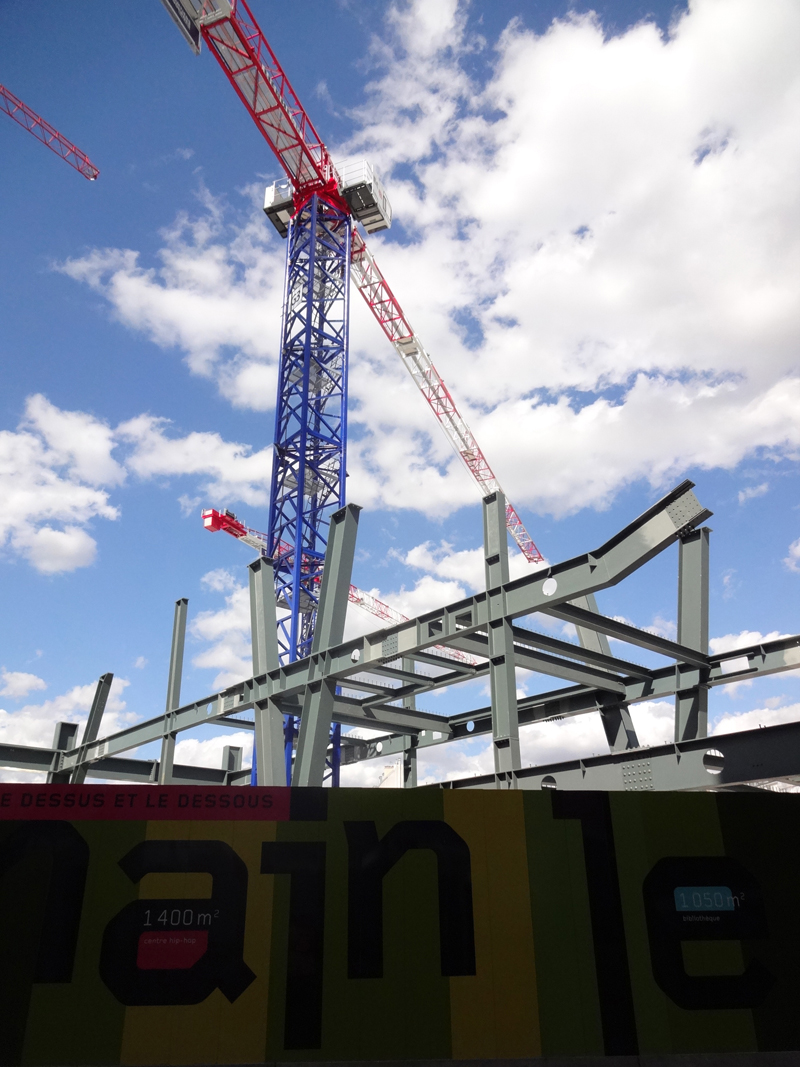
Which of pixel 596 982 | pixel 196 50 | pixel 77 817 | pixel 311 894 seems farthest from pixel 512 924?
pixel 196 50

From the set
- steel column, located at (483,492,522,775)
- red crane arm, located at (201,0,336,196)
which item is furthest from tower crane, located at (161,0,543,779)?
steel column, located at (483,492,522,775)

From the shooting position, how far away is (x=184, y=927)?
6348 mm

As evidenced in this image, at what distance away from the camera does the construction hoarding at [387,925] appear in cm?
614

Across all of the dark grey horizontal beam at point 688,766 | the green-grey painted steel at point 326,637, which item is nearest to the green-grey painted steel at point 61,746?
the green-grey painted steel at point 326,637

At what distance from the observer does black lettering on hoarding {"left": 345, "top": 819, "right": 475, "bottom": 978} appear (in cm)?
640

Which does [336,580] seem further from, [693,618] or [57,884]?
[57,884]

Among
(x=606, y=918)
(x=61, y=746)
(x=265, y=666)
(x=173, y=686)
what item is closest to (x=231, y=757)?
(x=61, y=746)

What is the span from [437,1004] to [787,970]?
317cm

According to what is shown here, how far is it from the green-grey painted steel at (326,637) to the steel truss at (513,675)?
32mm

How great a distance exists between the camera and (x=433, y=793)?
6887 mm

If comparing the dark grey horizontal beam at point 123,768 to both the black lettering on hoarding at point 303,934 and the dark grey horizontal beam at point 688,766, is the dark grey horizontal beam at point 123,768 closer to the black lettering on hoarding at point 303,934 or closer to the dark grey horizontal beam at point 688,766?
the dark grey horizontal beam at point 688,766

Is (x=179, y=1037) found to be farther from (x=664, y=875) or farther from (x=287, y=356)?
(x=287, y=356)

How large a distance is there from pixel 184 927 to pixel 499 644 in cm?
789

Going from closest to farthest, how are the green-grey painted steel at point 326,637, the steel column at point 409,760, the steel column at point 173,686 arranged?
the green-grey painted steel at point 326,637 < the steel column at point 173,686 < the steel column at point 409,760
